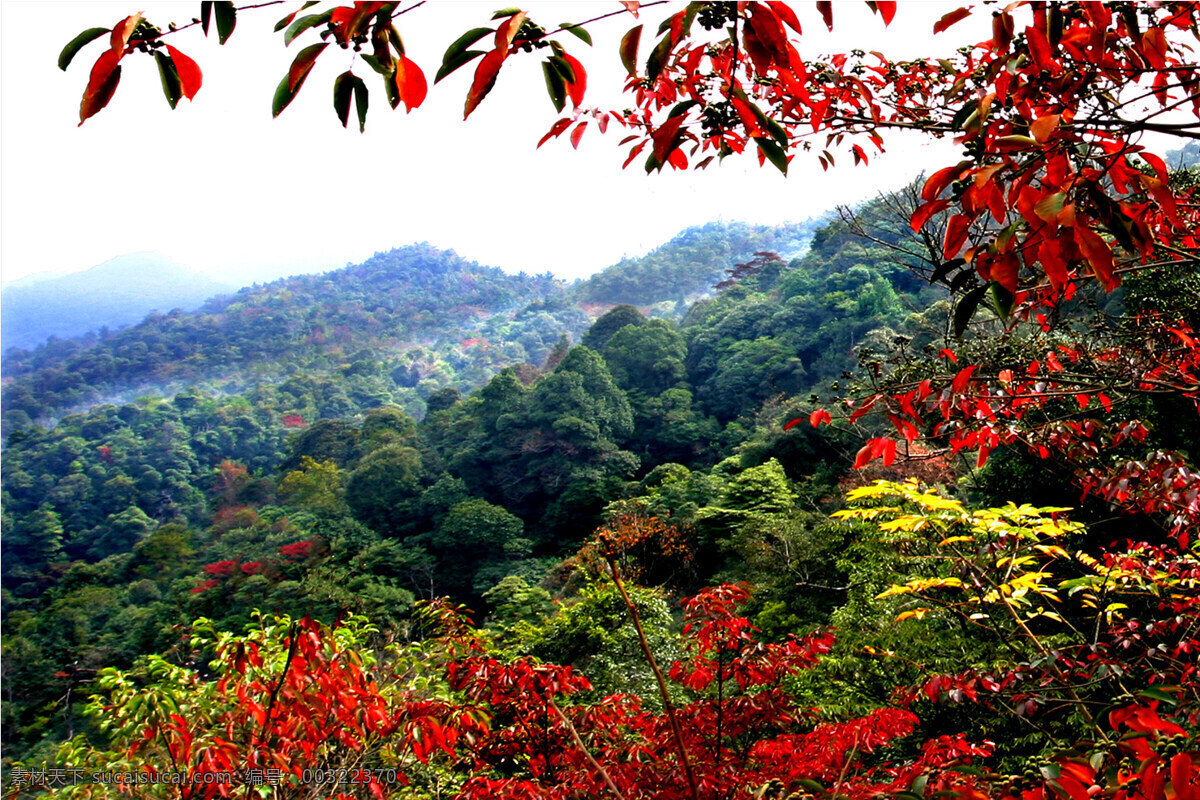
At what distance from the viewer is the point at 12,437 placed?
2484cm

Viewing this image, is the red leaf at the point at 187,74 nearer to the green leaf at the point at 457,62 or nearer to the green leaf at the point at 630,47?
the green leaf at the point at 457,62

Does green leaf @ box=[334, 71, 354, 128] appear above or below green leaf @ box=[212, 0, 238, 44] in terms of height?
below

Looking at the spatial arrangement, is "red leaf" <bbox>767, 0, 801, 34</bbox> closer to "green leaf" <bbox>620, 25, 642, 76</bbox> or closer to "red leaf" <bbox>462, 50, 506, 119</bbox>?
"green leaf" <bbox>620, 25, 642, 76</bbox>

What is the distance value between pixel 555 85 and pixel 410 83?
0.17 metres

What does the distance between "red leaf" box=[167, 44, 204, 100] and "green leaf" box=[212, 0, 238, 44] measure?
8 centimetres

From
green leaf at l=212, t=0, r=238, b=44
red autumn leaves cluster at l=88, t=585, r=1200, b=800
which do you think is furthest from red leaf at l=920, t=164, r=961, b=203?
red autumn leaves cluster at l=88, t=585, r=1200, b=800

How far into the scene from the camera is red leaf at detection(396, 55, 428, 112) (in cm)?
74

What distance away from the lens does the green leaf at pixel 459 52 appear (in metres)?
0.65

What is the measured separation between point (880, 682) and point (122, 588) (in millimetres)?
16226

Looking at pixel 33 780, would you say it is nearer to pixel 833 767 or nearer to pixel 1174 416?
pixel 833 767

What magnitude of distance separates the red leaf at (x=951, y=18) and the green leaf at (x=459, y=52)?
2.20ft

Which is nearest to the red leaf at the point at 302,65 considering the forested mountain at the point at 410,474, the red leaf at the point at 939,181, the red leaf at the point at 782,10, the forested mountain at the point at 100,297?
the red leaf at the point at 782,10

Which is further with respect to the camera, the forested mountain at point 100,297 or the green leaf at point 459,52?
the forested mountain at point 100,297

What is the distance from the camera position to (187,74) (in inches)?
28.8
